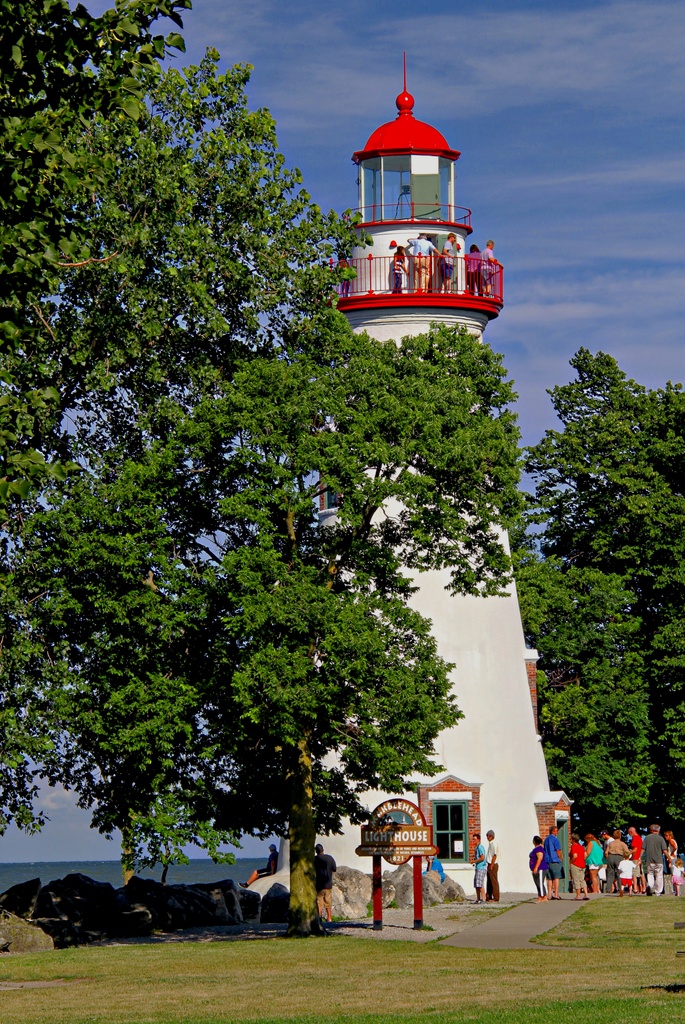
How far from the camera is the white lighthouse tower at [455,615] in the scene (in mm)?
34938

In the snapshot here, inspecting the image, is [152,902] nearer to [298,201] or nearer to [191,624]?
[191,624]

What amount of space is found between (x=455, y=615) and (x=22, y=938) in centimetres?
1363

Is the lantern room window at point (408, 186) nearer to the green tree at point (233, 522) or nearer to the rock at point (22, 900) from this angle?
the green tree at point (233, 522)

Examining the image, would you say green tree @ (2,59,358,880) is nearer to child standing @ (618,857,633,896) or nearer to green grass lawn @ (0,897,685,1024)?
green grass lawn @ (0,897,685,1024)

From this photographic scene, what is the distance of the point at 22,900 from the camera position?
2730cm

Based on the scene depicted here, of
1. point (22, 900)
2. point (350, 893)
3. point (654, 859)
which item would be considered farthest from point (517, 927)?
point (654, 859)

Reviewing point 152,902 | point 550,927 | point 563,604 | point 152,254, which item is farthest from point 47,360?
point 563,604

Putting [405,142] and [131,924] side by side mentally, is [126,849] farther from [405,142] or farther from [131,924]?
[405,142]

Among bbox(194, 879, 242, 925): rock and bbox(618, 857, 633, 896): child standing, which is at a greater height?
bbox(618, 857, 633, 896): child standing

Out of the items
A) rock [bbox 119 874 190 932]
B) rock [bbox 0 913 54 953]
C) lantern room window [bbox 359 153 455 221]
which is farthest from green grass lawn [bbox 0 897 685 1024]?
lantern room window [bbox 359 153 455 221]

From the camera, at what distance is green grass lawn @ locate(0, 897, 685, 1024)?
16.0 metres

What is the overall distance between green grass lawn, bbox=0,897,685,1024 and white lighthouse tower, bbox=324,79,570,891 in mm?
9633

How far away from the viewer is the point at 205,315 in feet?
87.8

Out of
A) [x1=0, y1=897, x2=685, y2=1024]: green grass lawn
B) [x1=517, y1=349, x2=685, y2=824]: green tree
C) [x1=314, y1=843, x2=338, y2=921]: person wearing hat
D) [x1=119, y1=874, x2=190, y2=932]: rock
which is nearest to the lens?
[x1=0, y1=897, x2=685, y2=1024]: green grass lawn
